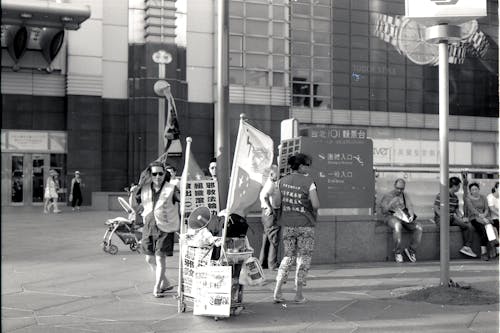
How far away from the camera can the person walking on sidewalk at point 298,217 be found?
712cm

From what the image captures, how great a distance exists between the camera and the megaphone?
682 cm

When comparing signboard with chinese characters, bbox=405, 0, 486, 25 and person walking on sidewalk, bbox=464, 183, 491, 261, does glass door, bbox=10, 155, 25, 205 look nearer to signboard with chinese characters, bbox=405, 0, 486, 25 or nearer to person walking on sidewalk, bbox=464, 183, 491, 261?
person walking on sidewalk, bbox=464, 183, 491, 261

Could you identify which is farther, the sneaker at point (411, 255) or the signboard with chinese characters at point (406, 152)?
the signboard with chinese characters at point (406, 152)

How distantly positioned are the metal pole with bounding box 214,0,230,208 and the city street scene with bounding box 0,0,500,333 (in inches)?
0.9

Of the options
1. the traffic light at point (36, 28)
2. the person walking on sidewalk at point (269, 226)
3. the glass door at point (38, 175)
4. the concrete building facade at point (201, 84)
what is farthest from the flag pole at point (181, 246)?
the glass door at point (38, 175)

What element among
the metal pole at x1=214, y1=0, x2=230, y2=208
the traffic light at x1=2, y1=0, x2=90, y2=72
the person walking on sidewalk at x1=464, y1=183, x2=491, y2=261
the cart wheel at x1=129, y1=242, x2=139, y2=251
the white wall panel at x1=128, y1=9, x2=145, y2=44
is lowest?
the cart wheel at x1=129, y1=242, x2=139, y2=251

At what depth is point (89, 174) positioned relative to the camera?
29.7 metres

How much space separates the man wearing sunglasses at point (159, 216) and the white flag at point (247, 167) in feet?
3.60

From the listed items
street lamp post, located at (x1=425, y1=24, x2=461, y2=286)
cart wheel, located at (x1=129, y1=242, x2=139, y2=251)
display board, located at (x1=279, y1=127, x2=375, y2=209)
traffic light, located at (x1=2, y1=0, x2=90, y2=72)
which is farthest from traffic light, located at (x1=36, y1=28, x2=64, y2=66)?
street lamp post, located at (x1=425, y1=24, x2=461, y2=286)

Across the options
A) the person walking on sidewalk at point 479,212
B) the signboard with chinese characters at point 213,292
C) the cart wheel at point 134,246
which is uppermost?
the person walking on sidewalk at point 479,212

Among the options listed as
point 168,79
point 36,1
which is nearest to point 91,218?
point 36,1

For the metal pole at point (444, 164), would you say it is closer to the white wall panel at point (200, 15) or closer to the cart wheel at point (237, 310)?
the cart wheel at point (237, 310)

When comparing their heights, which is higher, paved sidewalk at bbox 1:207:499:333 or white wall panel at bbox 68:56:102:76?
white wall panel at bbox 68:56:102:76

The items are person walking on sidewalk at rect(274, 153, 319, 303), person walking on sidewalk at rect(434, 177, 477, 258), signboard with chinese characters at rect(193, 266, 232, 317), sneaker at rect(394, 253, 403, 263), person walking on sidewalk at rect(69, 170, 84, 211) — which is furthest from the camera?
person walking on sidewalk at rect(69, 170, 84, 211)
